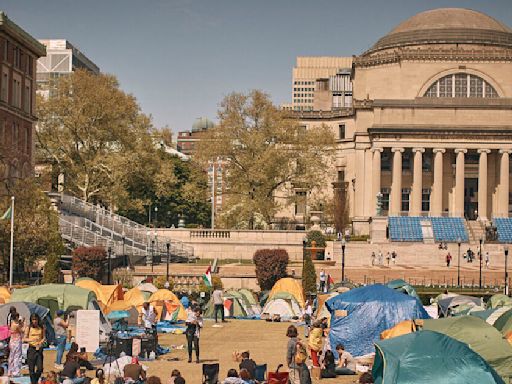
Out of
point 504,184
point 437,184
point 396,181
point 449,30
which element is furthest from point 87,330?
point 449,30

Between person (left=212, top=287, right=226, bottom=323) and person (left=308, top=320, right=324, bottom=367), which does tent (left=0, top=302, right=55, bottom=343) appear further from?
person (left=212, top=287, right=226, bottom=323)

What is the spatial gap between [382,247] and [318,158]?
434 inches

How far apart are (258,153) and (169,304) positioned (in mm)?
40103

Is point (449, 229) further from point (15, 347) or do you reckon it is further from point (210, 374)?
point (210, 374)

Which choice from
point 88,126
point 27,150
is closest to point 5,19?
point 27,150

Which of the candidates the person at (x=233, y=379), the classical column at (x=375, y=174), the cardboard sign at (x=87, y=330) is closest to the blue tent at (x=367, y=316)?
the cardboard sign at (x=87, y=330)

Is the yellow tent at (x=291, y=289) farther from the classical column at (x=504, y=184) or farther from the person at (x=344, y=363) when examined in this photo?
the classical column at (x=504, y=184)

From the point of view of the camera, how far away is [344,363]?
29.8 meters

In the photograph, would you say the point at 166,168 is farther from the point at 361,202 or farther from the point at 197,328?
the point at 197,328

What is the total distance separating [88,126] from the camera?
263 ft

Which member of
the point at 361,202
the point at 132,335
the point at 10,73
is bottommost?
the point at 132,335

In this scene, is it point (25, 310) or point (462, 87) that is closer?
point (25, 310)

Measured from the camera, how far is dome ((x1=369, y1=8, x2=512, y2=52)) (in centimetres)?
10231

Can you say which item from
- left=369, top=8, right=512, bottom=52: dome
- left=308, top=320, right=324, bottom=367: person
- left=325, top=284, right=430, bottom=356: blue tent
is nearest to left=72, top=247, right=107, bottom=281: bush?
left=325, top=284, right=430, bottom=356: blue tent
